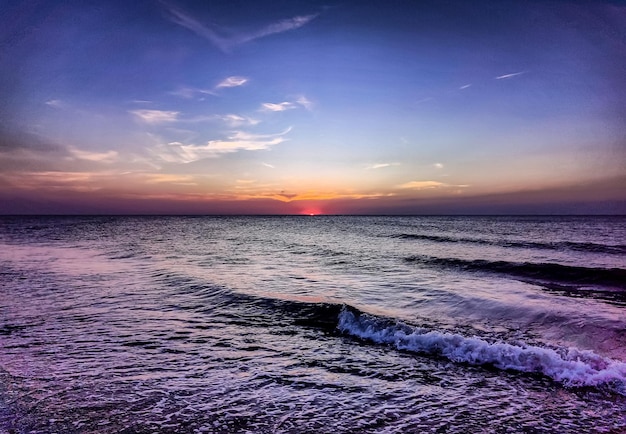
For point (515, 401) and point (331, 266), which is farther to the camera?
point (331, 266)

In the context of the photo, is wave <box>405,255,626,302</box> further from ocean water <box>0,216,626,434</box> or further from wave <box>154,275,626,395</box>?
wave <box>154,275,626,395</box>

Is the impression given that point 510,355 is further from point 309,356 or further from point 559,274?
point 559,274

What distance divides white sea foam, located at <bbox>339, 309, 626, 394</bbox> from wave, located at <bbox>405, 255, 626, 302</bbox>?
9037 millimetres

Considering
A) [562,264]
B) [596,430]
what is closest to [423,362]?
[596,430]

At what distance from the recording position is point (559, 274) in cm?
2034

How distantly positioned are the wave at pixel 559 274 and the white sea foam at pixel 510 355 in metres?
9.04

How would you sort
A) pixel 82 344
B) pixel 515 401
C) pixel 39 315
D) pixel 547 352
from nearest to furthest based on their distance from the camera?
pixel 515 401 < pixel 547 352 < pixel 82 344 < pixel 39 315

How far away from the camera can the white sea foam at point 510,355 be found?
23.2 feet

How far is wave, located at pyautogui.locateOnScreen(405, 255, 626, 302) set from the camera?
1687 centimetres

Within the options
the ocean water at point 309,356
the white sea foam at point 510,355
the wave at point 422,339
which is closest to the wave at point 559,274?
the ocean water at point 309,356

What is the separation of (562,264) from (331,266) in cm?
1326

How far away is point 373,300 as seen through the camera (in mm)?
13820

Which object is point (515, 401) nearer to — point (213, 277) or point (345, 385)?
point (345, 385)

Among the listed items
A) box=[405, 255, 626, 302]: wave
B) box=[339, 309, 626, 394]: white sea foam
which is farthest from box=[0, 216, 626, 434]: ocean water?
box=[405, 255, 626, 302]: wave
